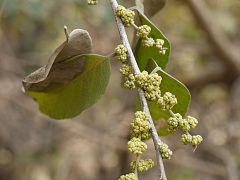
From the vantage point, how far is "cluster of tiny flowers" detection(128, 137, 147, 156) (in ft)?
A: 2.99

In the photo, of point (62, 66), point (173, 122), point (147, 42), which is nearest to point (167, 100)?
point (173, 122)

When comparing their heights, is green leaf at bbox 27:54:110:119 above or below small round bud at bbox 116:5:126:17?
below

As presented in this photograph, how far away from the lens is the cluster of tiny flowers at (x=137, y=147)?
91 cm

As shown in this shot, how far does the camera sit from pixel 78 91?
121cm

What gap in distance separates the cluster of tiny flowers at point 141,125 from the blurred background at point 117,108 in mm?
1928

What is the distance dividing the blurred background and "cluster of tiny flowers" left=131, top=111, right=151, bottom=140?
1928mm

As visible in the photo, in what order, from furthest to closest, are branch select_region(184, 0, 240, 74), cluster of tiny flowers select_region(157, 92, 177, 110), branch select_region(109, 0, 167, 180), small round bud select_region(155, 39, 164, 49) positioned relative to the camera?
branch select_region(184, 0, 240, 74) → small round bud select_region(155, 39, 164, 49) → cluster of tiny flowers select_region(157, 92, 177, 110) → branch select_region(109, 0, 167, 180)

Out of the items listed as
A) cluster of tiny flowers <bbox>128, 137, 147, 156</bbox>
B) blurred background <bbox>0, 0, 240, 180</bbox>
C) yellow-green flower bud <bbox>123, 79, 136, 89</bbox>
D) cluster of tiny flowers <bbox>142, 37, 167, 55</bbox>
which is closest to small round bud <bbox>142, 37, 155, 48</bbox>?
cluster of tiny flowers <bbox>142, 37, 167, 55</bbox>

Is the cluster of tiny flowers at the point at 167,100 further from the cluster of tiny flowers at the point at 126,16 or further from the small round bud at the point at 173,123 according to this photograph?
the cluster of tiny flowers at the point at 126,16

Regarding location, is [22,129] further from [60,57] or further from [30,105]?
[60,57]

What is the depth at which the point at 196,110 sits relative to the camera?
346 cm

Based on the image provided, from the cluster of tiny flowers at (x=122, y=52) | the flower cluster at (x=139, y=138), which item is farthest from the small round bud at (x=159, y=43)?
the flower cluster at (x=139, y=138)

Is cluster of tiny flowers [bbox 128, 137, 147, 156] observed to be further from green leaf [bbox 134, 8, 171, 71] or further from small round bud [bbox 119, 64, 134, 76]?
green leaf [bbox 134, 8, 171, 71]

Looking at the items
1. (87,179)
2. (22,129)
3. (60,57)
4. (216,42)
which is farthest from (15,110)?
(60,57)
